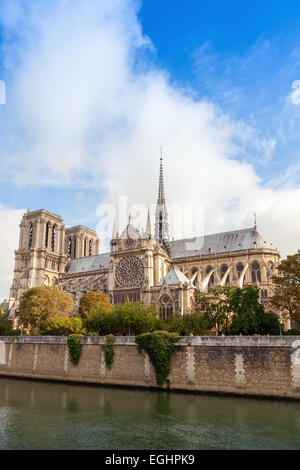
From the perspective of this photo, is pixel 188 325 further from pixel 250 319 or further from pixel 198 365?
pixel 198 365

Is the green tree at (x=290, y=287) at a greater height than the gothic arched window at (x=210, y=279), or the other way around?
the gothic arched window at (x=210, y=279)

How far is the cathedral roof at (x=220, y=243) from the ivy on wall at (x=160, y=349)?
32492mm

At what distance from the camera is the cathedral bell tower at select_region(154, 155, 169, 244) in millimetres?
69062

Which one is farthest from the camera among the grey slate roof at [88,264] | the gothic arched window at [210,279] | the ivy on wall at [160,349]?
the grey slate roof at [88,264]

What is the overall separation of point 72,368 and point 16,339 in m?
8.38

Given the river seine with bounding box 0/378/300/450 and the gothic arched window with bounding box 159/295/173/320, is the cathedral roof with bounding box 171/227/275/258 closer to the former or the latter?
the gothic arched window with bounding box 159/295/173/320

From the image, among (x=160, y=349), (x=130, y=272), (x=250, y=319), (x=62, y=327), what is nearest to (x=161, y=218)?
(x=130, y=272)

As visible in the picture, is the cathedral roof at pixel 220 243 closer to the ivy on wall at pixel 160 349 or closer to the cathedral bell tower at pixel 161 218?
the cathedral bell tower at pixel 161 218

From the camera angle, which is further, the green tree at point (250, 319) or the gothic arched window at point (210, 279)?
the gothic arched window at point (210, 279)

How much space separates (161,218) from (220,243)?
572 inches

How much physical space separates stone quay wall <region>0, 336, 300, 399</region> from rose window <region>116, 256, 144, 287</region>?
2325 cm

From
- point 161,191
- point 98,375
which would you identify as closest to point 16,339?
point 98,375

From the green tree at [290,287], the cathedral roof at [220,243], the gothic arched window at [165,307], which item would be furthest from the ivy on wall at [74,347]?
the cathedral roof at [220,243]

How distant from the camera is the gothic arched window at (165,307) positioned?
45438 mm
